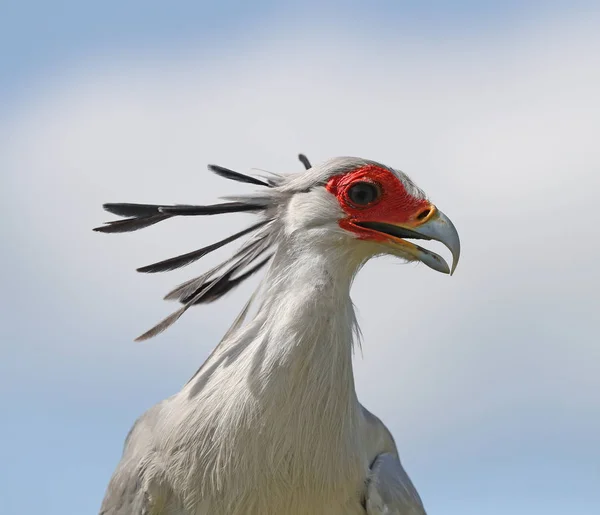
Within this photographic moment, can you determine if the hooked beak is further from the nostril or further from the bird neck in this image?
the bird neck

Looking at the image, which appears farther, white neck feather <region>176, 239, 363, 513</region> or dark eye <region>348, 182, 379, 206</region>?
dark eye <region>348, 182, 379, 206</region>

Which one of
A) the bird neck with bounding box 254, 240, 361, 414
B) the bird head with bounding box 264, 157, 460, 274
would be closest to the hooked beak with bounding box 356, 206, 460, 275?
the bird head with bounding box 264, 157, 460, 274

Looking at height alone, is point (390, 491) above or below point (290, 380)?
below

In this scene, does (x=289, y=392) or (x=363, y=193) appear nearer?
(x=289, y=392)

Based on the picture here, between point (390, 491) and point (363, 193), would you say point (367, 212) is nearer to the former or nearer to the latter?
point (363, 193)

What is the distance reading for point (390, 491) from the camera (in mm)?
5156

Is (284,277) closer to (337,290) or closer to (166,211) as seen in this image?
(337,290)

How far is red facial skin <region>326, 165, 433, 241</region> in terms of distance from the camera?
515 cm

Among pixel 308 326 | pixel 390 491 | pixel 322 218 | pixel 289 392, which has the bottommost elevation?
pixel 390 491

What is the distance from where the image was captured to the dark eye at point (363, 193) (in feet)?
17.0

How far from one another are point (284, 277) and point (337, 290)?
0.98 ft

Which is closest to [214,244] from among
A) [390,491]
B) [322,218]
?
[322,218]

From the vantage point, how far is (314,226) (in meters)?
5.11

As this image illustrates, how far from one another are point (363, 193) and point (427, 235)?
430 mm
